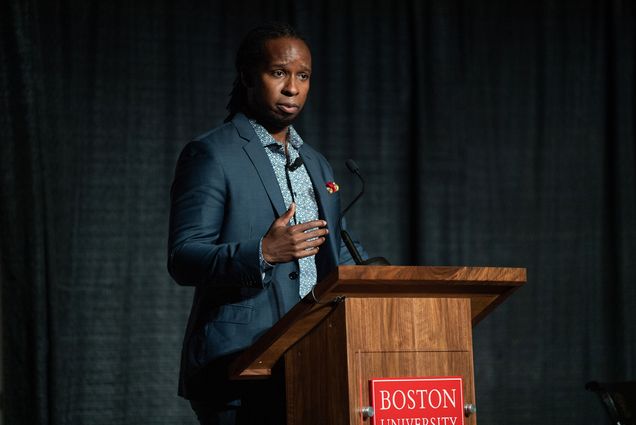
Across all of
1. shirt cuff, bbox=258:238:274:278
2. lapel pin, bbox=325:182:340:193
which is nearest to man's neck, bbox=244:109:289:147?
lapel pin, bbox=325:182:340:193

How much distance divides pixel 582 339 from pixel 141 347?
207 centimetres

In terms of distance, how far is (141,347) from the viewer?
372 centimetres

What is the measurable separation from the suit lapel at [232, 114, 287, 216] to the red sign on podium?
0.61m

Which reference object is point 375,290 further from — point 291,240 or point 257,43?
point 257,43

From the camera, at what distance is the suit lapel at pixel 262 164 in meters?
2.12

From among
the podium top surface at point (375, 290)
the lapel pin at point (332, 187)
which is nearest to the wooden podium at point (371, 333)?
the podium top surface at point (375, 290)

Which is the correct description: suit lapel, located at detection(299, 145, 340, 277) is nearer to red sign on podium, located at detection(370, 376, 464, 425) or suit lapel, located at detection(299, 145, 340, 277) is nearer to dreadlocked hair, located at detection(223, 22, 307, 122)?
dreadlocked hair, located at detection(223, 22, 307, 122)

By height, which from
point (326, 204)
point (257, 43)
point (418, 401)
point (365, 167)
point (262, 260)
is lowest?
point (418, 401)

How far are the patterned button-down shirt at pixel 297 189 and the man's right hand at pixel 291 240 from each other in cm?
35

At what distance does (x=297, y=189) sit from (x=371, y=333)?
675 millimetres

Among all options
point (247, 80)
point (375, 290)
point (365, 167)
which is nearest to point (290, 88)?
point (247, 80)

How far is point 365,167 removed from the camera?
412 centimetres

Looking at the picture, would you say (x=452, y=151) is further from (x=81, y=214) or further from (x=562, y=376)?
(x=81, y=214)

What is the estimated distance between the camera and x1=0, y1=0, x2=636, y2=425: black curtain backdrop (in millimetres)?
3643
